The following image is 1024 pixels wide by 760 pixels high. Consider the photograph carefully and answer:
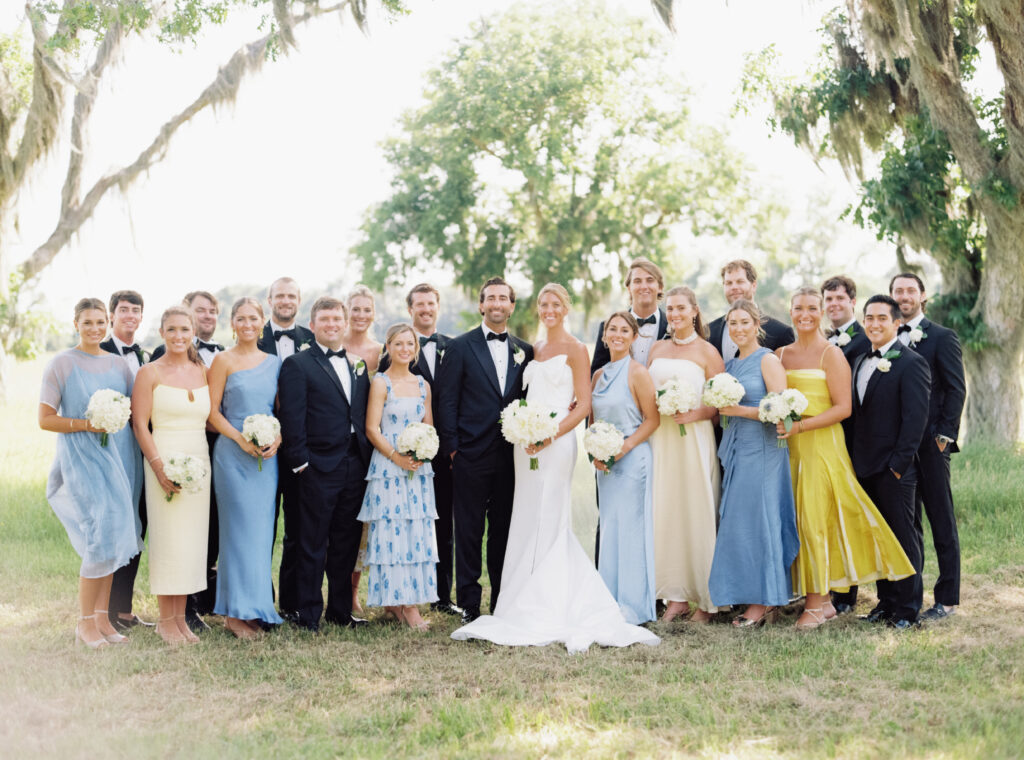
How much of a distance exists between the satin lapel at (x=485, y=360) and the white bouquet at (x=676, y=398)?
1168 mm

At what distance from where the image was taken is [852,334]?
268 inches

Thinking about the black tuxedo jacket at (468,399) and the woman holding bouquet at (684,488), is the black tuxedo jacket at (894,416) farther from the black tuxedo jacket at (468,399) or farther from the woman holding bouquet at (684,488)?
the black tuxedo jacket at (468,399)

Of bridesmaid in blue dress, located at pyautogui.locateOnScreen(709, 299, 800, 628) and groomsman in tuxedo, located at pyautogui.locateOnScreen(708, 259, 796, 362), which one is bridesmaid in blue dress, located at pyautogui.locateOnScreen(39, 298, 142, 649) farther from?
groomsman in tuxedo, located at pyautogui.locateOnScreen(708, 259, 796, 362)

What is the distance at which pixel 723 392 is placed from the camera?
6262 mm

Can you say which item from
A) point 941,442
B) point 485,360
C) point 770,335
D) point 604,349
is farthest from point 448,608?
point 941,442

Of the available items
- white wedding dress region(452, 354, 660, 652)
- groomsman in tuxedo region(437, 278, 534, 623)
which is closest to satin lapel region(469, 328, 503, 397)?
groomsman in tuxedo region(437, 278, 534, 623)

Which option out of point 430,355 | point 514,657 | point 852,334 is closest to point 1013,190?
point 852,334

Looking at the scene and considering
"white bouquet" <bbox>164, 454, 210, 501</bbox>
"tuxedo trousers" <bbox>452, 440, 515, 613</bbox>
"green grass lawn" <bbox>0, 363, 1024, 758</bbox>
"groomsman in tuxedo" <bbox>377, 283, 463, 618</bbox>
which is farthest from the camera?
"groomsman in tuxedo" <bbox>377, 283, 463, 618</bbox>

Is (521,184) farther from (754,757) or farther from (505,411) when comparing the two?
(754,757)

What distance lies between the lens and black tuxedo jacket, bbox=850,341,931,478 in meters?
6.21

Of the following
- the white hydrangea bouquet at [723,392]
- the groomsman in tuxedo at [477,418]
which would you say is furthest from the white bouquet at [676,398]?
the groomsman in tuxedo at [477,418]

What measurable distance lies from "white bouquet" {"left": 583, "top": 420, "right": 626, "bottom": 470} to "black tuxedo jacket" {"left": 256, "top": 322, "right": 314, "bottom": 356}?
2.14 meters

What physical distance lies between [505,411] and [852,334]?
2.54 m

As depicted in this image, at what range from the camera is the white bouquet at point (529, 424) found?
6.34m
